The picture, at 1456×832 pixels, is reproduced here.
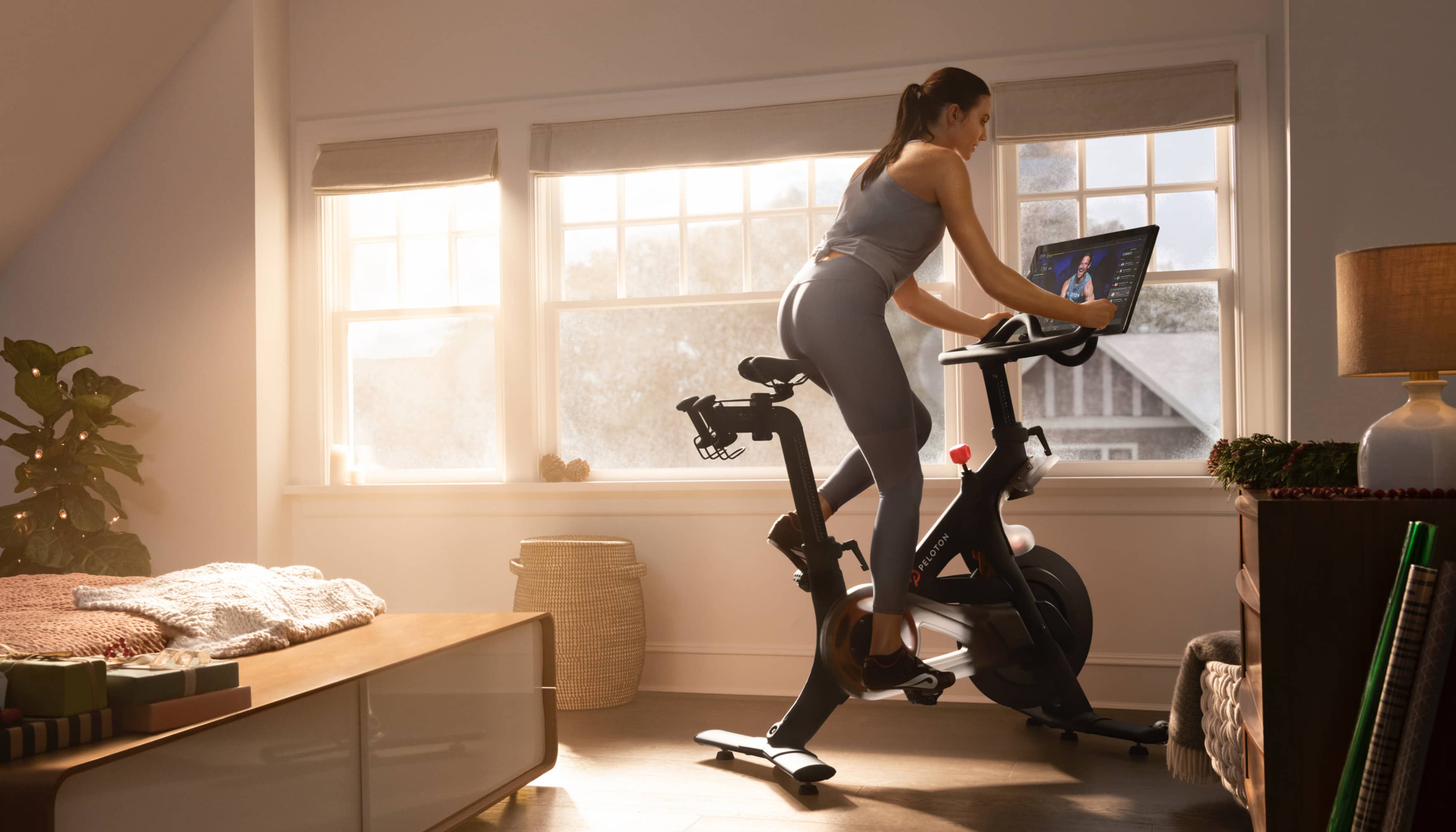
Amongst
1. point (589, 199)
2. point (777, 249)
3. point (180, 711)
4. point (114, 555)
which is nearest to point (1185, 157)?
point (777, 249)

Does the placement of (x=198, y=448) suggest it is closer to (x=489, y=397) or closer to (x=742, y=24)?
(x=489, y=397)

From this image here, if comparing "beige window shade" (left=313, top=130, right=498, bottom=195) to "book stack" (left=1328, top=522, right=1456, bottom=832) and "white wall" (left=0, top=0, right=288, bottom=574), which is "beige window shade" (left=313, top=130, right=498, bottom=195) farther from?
"book stack" (left=1328, top=522, right=1456, bottom=832)

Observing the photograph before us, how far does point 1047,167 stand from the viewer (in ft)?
12.1

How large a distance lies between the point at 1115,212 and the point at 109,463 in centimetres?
379

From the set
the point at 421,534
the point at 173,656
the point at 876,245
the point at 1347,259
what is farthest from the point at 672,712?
the point at 1347,259

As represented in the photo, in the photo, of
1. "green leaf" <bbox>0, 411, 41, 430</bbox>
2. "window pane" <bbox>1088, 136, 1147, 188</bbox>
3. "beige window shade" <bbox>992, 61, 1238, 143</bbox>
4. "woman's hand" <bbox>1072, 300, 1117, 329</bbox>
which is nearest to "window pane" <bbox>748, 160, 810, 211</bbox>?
"beige window shade" <bbox>992, 61, 1238, 143</bbox>

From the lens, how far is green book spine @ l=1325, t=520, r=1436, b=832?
1.35 meters

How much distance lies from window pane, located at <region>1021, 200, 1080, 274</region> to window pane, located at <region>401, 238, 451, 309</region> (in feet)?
7.33

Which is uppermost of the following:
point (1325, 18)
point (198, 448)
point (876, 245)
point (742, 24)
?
point (742, 24)

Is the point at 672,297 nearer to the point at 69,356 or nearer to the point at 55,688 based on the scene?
the point at 69,356

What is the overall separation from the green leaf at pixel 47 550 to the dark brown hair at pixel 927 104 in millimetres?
3187

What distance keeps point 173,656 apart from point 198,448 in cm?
290

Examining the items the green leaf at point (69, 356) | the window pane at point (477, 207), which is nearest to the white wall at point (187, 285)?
the green leaf at point (69, 356)

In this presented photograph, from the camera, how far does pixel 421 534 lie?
4.16 meters
